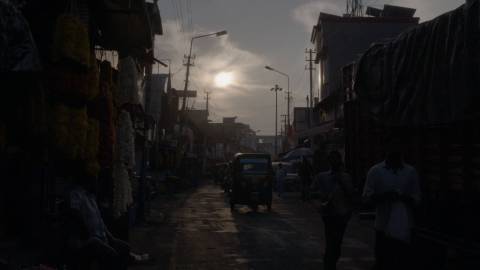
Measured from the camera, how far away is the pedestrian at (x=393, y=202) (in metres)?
6.19

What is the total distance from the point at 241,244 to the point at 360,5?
1508 inches

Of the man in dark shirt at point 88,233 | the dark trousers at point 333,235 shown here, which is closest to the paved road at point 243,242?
the dark trousers at point 333,235

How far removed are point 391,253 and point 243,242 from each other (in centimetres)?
708

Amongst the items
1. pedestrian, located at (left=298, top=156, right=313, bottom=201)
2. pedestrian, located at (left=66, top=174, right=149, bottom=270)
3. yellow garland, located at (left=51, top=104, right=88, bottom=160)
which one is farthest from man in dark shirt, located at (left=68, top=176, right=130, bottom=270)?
pedestrian, located at (left=298, top=156, right=313, bottom=201)

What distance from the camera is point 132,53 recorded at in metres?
12.8

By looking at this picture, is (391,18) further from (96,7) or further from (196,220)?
(96,7)

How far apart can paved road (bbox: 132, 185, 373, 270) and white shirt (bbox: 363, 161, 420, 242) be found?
3.38 metres

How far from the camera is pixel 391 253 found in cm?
646

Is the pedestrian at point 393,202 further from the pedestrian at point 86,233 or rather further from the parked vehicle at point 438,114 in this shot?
the pedestrian at point 86,233

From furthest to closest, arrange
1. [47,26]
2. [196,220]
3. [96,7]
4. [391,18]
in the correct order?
1. [391,18]
2. [196,220]
3. [96,7]
4. [47,26]

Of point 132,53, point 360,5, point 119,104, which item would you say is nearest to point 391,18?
point 360,5

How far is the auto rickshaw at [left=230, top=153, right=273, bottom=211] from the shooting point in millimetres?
23525

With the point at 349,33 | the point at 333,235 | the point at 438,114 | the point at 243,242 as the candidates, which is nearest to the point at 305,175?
the point at 243,242

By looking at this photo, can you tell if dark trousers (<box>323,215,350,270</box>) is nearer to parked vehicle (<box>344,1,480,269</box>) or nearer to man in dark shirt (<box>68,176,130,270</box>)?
parked vehicle (<box>344,1,480,269</box>)
